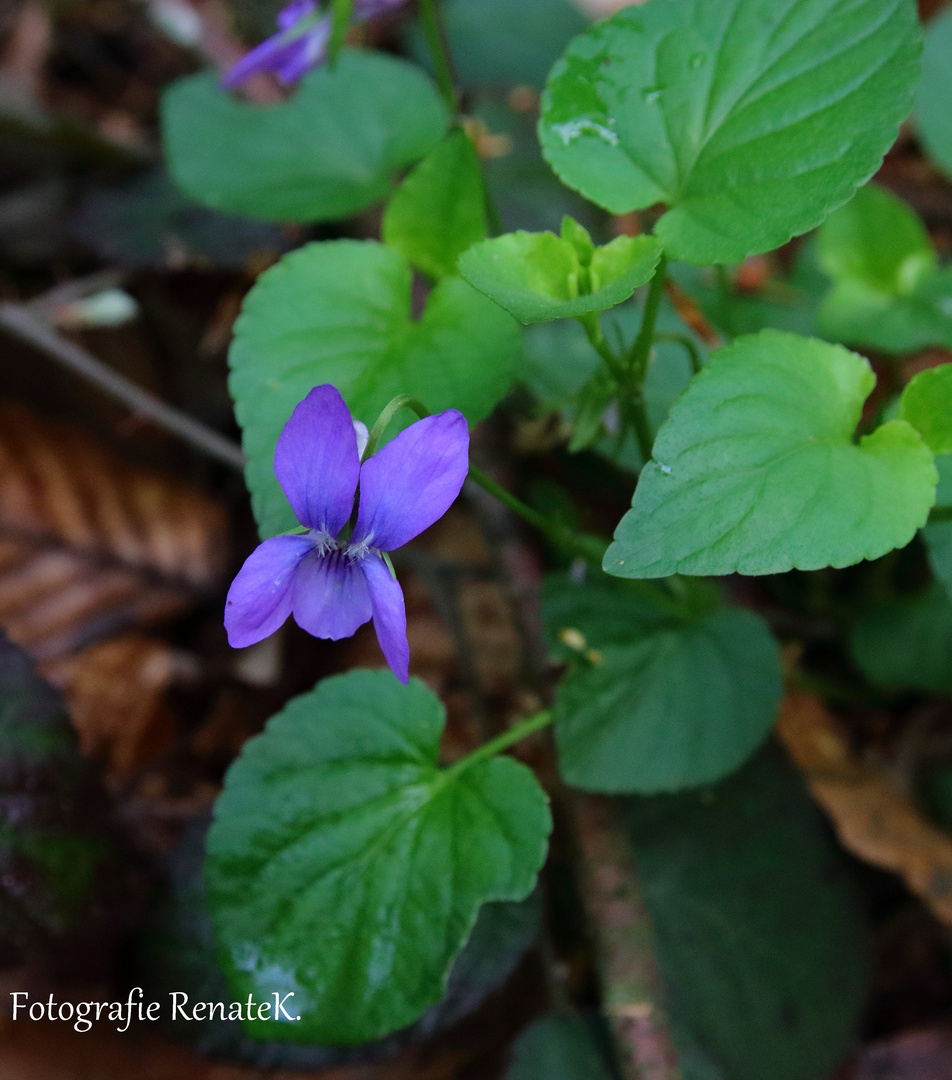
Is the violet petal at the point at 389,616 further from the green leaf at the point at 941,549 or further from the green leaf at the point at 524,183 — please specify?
the green leaf at the point at 524,183

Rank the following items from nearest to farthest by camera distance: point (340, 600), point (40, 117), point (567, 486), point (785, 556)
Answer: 1. point (785, 556)
2. point (340, 600)
3. point (567, 486)
4. point (40, 117)

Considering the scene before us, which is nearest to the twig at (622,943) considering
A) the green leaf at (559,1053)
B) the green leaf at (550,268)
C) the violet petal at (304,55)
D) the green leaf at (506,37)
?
the green leaf at (559,1053)

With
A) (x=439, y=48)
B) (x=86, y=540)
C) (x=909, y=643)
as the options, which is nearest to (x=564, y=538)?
(x=909, y=643)

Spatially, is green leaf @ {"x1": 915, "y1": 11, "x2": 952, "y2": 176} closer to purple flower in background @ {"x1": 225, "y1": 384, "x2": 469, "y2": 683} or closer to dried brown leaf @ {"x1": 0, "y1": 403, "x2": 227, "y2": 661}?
purple flower in background @ {"x1": 225, "y1": 384, "x2": 469, "y2": 683}

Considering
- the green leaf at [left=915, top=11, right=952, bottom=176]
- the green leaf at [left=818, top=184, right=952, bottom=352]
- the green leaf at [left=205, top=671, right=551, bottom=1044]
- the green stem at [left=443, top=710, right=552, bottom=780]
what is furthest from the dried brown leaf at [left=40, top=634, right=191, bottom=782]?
the green leaf at [left=915, top=11, right=952, bottom=176]

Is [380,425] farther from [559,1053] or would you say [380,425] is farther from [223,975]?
[559,1053]

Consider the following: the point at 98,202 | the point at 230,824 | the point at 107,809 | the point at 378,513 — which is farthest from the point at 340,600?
the point at 98,202

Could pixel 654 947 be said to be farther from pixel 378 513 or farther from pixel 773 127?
pixel 773 127
